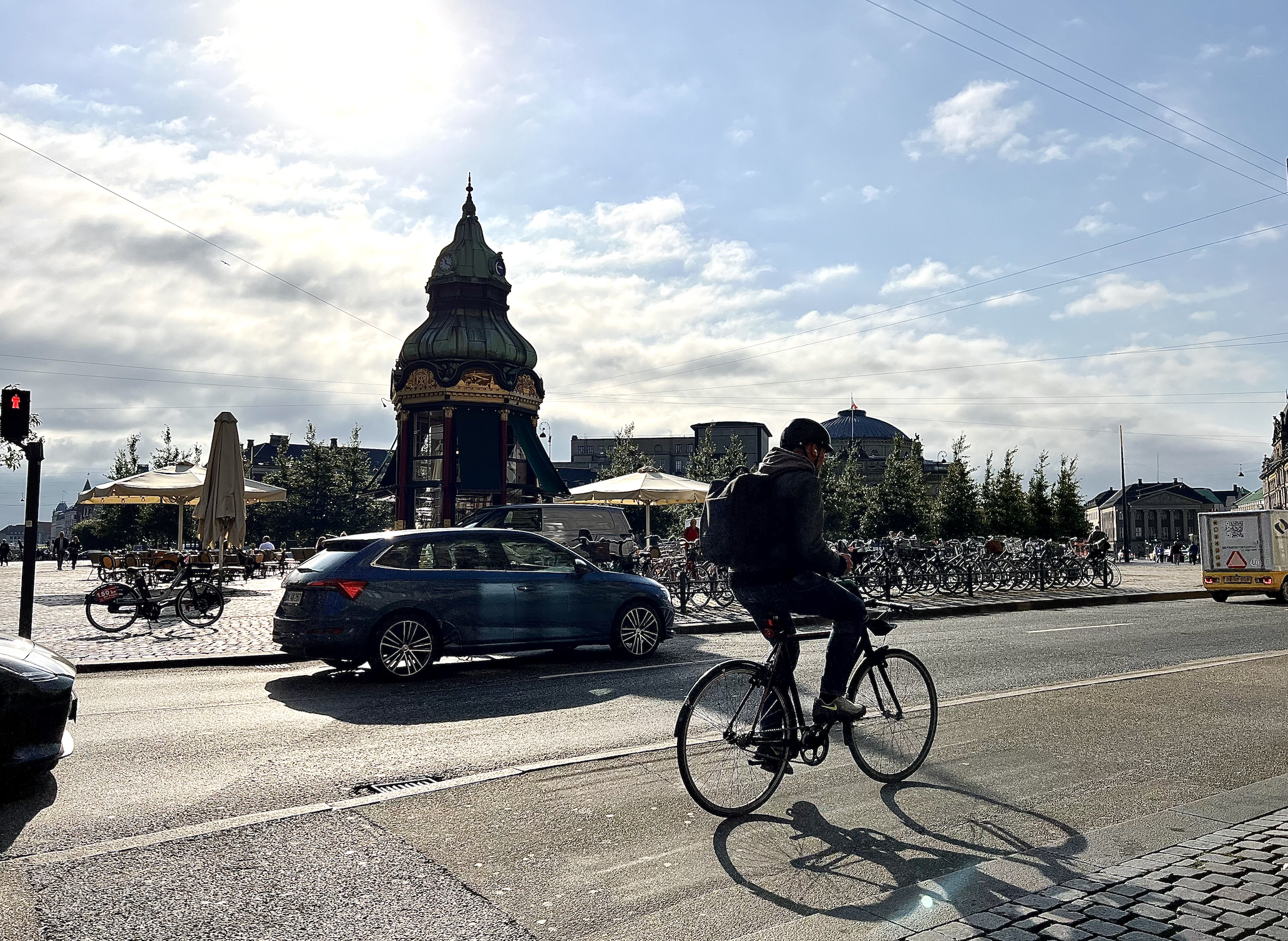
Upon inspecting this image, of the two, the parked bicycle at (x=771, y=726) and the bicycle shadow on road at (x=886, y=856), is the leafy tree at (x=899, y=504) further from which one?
the bicycle shadow on road at (x=886, y=856)

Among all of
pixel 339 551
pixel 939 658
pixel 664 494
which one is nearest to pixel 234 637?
pixel 339 551

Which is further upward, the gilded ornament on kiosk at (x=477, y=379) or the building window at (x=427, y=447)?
the gilded ornament on kiosk at (x=477, y=379)

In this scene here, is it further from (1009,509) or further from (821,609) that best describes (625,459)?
(821,609)

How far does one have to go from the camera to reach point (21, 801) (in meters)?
5.33

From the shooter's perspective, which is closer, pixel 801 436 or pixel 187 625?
pixel 801 436

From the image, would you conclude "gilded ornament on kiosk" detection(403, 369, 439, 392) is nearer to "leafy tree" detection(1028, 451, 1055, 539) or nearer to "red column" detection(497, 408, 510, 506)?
"red column" detection(497, 408, 510, 506)

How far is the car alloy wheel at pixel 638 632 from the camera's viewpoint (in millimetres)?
11531

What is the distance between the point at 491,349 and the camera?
38.1m

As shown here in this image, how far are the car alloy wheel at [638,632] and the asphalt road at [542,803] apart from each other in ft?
5.35

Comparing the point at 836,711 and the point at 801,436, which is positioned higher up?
the point at 801,436

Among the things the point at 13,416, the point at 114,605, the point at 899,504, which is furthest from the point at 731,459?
the point at 13,416

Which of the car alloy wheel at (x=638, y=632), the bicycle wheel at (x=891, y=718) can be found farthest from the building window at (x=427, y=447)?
the bicycle wheel at (x=891, y=718)

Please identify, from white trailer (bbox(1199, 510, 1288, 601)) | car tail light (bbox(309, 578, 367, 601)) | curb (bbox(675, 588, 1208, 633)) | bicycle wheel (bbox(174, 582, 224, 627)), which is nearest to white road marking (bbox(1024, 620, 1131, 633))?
curb (bbox(675, 588, 1208, 633))

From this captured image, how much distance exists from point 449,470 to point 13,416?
24152 mm
